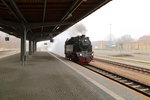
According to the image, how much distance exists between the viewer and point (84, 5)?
1238 cm

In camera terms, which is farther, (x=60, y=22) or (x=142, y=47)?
(x=142, y=47)

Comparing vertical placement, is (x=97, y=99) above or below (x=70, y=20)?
below

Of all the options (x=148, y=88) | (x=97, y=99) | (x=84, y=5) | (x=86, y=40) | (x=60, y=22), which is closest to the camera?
(x=97, y=99)

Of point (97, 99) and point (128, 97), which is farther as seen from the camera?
point (128, 97)

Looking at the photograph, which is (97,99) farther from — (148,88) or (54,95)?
(148,88)

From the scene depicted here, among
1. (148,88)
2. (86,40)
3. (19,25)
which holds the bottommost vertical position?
(148,88)

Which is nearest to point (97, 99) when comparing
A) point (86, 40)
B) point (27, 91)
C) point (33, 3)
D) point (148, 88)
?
point (27, 91)

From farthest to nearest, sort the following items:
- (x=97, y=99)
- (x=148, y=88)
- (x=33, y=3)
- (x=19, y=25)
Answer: (x=19, y=25) < (x=33, y=3) < (x=148, y=88) < (x=97, y=99)

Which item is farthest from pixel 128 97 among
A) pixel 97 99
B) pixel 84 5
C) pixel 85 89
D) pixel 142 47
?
pixel 142 47

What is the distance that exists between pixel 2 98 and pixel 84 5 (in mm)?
8902

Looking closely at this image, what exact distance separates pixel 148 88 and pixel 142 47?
5610cm

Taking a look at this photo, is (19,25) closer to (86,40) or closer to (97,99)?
(86,40)

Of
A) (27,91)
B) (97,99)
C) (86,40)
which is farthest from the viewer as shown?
(86,40)

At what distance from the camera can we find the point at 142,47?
61156 millimetres
